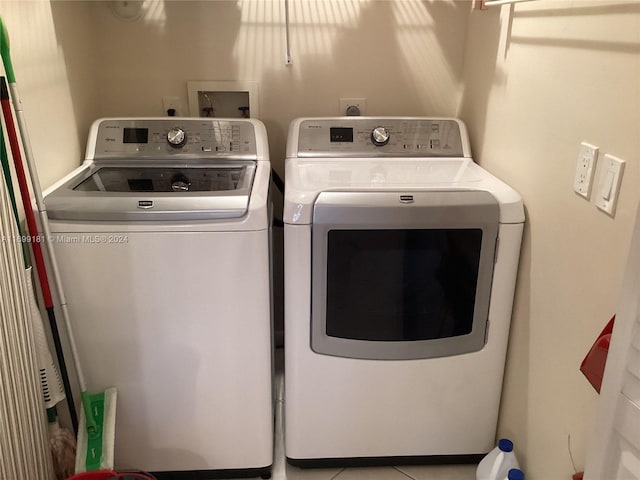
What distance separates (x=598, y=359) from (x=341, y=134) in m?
1.14

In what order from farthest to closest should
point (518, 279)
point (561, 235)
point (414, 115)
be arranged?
point (414, 115) → point (518, 279) → point (561, 235)

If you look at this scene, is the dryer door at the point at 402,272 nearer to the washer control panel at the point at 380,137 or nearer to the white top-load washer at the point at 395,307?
the white top-load washer at the point at 395,307

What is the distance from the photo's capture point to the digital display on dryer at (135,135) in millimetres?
1811

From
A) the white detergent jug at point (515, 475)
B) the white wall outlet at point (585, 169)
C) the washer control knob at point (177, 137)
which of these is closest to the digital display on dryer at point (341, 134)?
the washer control knob at point (177, 137)

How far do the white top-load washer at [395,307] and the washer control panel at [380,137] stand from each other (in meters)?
0.09

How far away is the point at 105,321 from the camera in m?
1.43

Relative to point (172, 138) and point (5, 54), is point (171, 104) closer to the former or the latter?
point (172, 138)

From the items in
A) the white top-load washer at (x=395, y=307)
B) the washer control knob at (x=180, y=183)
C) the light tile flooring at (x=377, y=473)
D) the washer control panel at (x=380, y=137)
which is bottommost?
the light tile flooring at (x=377, y=473)

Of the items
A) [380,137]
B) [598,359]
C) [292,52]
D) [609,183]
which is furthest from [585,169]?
[292,52]

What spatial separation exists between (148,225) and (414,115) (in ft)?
3.92

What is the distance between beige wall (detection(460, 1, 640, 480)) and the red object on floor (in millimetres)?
87

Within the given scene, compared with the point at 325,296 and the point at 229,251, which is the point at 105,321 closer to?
the point at 229,251

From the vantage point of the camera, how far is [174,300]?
4.66 ft

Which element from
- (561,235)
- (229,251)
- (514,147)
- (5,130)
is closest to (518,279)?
(561,235)
